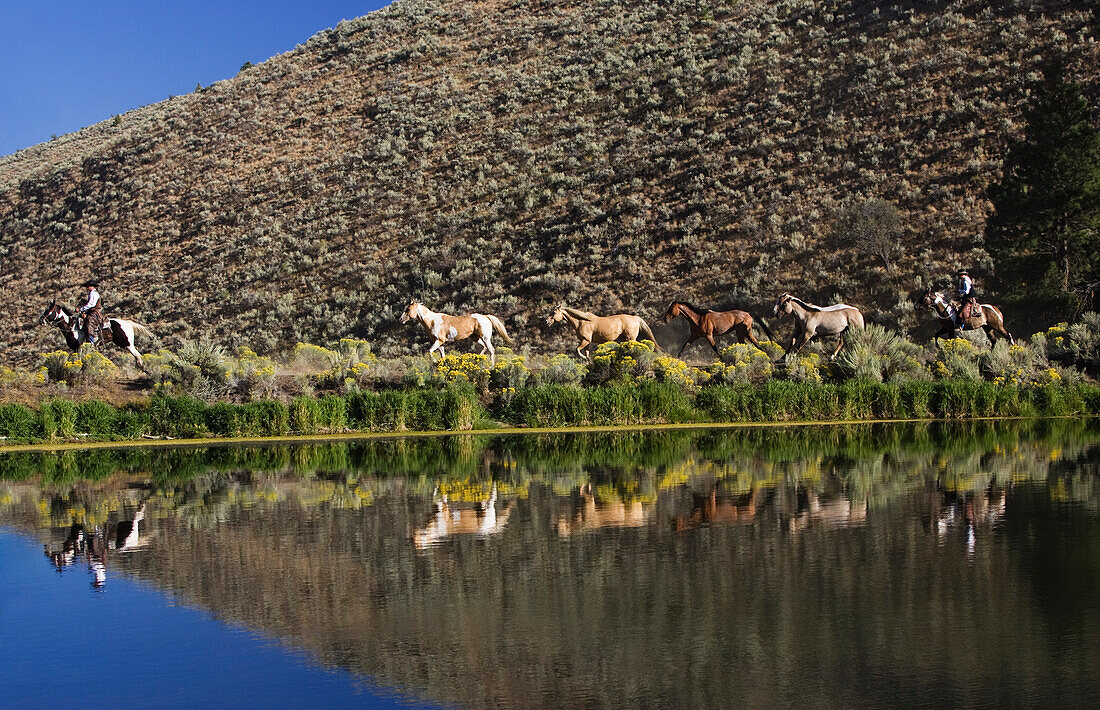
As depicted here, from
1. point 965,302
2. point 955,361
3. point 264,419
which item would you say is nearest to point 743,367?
point 955,361

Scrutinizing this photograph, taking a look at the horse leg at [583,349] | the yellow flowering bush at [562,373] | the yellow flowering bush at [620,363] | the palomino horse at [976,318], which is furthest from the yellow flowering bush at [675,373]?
the palomino horse at [976,318]

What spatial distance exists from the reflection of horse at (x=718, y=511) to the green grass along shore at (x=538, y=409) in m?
11.8

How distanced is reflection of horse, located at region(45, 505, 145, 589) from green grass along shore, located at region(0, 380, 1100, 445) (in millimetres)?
11578

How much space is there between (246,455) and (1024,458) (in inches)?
A: 549

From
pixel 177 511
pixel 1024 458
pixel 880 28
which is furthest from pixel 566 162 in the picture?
pixel 177 511

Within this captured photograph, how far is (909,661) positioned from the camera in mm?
7004

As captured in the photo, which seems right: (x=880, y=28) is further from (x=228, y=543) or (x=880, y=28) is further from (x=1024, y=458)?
(x=228, y=543)

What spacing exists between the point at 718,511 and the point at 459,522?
2878mm

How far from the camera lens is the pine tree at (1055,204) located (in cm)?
3525

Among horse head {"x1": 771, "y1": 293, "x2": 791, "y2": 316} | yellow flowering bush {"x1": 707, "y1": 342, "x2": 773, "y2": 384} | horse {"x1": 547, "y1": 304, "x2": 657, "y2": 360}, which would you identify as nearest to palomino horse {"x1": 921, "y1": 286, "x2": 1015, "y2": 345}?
horse head {"x1": 771, "y1": 293, "x2": 791, "y2": 316}

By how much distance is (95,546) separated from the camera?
11977 mm

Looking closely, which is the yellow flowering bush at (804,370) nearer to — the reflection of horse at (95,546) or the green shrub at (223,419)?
the green shrub at (223,419)

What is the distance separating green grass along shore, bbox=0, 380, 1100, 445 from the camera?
24391mm

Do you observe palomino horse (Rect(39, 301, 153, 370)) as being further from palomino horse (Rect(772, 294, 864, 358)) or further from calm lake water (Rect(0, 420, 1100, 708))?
palomino horse (Rect(772, 294, 864, 358))
